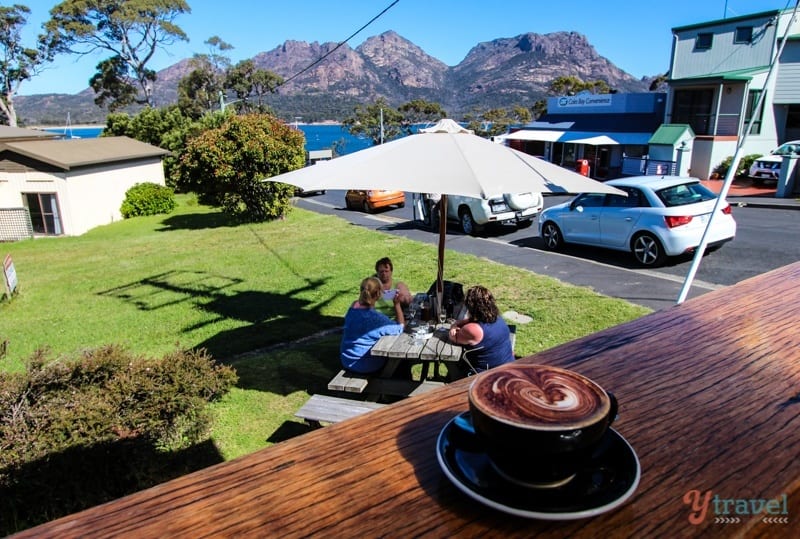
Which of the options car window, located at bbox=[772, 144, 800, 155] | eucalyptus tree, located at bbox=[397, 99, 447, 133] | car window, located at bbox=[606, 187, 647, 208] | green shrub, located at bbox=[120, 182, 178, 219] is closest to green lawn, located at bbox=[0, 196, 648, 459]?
car window, located at bbox=[606, 187, 647, 208]

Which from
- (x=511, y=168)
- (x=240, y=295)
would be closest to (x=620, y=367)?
(x=511, y=168)

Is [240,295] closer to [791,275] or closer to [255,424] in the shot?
[255,424]

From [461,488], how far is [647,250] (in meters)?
9.85

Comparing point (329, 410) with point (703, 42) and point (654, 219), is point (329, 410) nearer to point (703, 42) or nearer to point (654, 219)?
point (654, 219)

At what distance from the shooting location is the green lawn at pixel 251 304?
577 centimetres

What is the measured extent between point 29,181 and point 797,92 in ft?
109

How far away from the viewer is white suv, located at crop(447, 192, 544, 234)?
44.9 ft

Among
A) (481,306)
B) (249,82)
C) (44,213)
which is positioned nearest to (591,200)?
(481,306)

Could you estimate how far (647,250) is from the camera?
9664 millimetres

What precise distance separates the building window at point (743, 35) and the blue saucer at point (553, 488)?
103ft

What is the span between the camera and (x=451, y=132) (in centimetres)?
499

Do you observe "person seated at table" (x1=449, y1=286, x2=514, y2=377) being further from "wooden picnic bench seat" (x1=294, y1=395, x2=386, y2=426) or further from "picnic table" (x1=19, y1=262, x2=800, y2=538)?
"picnic table" (x1=19, y1=262, x2=800, y2=538)

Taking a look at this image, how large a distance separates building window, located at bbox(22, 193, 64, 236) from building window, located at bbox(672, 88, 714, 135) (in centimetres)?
2899

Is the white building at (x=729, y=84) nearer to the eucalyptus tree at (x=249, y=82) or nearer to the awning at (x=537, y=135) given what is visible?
the awning at (x=537, y=135)
